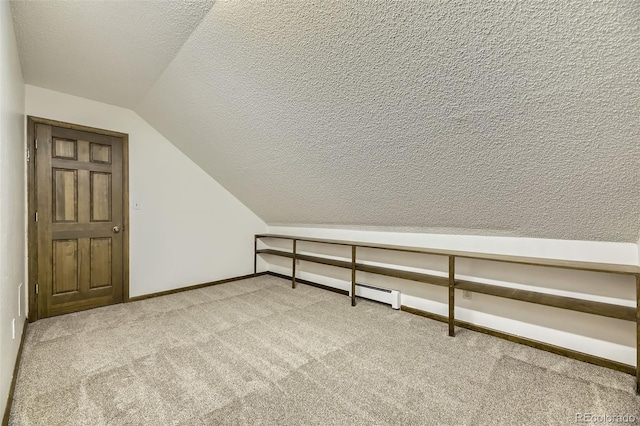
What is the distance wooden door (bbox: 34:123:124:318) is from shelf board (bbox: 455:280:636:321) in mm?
3729

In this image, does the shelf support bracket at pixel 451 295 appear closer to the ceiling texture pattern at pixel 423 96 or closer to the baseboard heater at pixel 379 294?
the ceiling texture pattern at pixel 423 96

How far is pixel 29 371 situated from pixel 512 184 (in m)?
3.54

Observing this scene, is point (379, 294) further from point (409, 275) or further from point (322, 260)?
point (322, 260)

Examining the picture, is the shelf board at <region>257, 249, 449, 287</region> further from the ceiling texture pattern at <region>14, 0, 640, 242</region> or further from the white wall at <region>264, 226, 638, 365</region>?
the ceiling texture pattern at <region>14, 0, 640, 242</region>

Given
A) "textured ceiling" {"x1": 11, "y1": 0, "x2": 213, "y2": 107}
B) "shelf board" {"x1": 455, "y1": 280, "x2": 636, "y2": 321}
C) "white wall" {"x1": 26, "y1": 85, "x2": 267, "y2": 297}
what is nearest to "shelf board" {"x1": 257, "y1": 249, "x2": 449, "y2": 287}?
"shelf board" {"x1": 455, "y1": 280, "x2": 636, "y2": 321}

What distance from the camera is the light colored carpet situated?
5.11ft

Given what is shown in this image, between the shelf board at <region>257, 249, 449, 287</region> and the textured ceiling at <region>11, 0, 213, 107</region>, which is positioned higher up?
the textured ceiling at <region>11, 0, 213, 107</region>

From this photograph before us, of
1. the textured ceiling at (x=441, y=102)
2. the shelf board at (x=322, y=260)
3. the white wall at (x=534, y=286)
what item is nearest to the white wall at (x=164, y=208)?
the shelf board at (x=322, y=260)

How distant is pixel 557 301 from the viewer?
6.85ft

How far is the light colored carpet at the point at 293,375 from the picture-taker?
1.56 meters

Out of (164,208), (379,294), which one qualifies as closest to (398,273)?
(379,294)

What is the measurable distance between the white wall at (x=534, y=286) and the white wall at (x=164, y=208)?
2.32 m

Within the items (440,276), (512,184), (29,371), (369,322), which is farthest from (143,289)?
(512,184)

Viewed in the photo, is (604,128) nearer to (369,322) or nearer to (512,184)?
(512,184)
